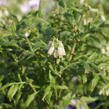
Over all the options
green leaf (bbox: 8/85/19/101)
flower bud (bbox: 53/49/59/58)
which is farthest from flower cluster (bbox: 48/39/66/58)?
green leaf (bbox: 8/85/19/101)

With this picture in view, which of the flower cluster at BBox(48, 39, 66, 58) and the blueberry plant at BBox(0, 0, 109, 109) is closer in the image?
the flower cluster at BBox(48, 39, 66, 58)

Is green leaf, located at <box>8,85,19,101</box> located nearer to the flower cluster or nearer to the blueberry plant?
the blueberry plant

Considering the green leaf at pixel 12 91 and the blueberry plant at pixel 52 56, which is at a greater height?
the blueberry plant at pixel 52 56

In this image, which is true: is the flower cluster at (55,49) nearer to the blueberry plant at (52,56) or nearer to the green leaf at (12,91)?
the blueberry plant at (52,56)

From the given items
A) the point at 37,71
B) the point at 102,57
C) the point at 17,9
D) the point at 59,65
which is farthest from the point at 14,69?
the point at 17,9

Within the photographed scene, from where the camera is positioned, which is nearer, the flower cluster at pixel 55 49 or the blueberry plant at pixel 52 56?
the flower cluster at pixel 55 49

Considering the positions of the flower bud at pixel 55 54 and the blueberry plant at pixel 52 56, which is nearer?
the flower bud at pixel 55 54

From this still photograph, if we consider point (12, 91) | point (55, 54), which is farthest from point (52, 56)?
point (12, 91)

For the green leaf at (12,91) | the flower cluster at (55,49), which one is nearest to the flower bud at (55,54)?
the flower cluster at (55,49)

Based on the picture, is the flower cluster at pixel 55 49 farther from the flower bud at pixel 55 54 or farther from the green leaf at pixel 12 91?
the green leaf at pixel 12 91
